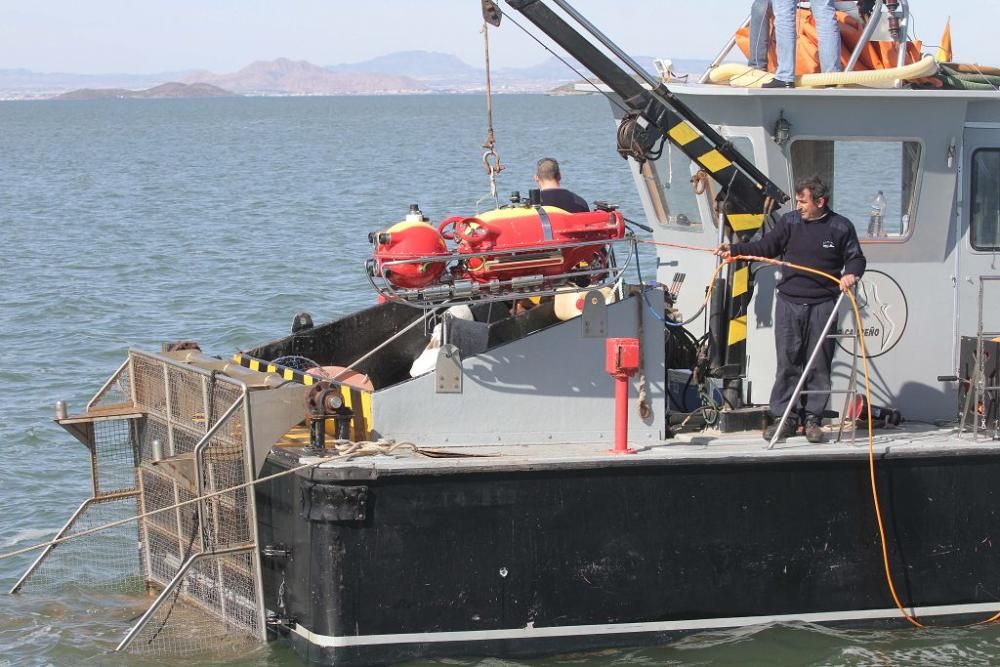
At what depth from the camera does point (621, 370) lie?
7328 millimetres

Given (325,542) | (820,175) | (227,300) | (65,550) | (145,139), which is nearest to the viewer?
(325,542)

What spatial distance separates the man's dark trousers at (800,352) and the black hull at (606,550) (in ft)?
1.43

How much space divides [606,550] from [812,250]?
Answer: 6.22 feet

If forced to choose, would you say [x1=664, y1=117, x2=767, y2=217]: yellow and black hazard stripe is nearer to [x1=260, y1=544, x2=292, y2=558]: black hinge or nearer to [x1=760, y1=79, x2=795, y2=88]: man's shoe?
[x1=760, y1=79, x2=795, y2=88]: man's shoe

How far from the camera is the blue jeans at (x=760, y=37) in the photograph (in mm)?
8484

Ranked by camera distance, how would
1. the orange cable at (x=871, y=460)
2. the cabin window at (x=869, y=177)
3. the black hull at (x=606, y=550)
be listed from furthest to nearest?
the cabin window at (x=869, y=177) → the orange cable at (x=871, y=460) → the black hull at (x=606, y=550)

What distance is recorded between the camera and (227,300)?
20.3 m

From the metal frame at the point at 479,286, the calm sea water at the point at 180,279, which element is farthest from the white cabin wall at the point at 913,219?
the calm sea water at the point at 180,279

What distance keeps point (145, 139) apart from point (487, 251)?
252 feet

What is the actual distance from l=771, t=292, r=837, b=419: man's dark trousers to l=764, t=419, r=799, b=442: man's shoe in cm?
4

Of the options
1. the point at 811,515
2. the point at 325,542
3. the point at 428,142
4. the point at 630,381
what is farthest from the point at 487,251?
the point at 428,142

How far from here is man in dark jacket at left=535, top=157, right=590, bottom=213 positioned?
852 centimetres

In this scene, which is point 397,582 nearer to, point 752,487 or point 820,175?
point 752,487

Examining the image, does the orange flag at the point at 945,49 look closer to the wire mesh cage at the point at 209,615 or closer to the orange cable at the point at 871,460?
the orange cable at the point at 871,460
